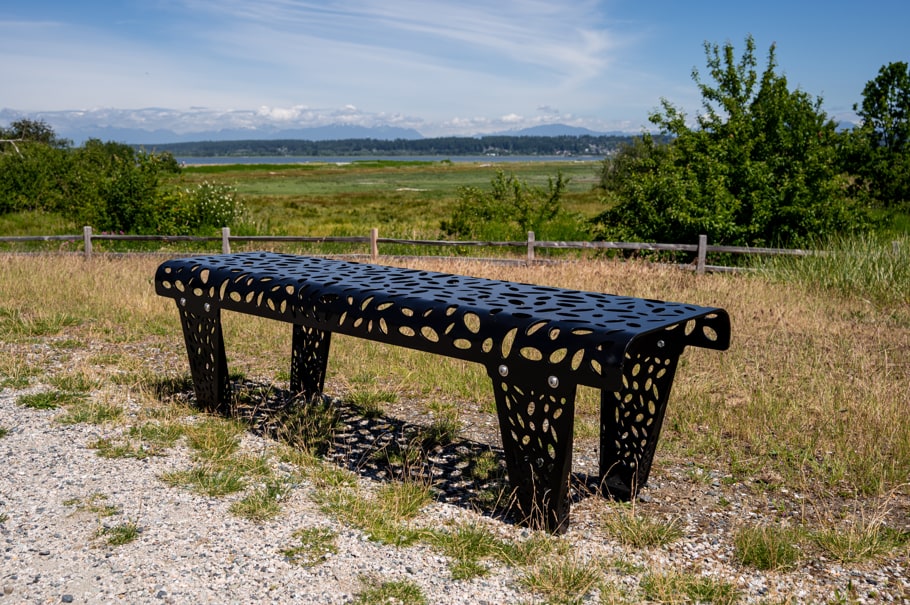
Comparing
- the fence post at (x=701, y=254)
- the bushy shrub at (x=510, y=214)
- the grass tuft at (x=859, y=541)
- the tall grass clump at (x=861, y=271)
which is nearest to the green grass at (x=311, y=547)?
the grass tuft at (x=859, y=541)

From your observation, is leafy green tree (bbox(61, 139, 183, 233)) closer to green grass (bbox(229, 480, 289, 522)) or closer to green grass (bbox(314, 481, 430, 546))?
green grass (bbox(229, 480, 289, 522))

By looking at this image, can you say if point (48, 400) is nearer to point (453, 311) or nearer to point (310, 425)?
point (310, 425)

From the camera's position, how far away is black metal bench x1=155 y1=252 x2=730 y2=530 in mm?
3467

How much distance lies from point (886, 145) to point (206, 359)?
20.9m

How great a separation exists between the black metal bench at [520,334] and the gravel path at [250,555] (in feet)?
1.22

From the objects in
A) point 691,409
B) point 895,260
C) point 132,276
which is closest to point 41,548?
point 691,409

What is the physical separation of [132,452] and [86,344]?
3.76m

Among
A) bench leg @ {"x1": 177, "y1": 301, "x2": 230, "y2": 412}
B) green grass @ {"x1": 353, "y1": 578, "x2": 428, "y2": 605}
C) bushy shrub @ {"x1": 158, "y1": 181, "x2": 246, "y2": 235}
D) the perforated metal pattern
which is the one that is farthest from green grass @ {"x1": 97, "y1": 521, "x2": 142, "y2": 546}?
bushy shrub @ {"x1": 158, "y1": 181, "x2": 246, "y2": 235}

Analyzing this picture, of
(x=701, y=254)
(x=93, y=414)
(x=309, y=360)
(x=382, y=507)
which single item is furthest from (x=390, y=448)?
(x=701, y=254)

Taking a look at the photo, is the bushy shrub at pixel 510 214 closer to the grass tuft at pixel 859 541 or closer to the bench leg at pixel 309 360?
the bench leg at pixel 309 360

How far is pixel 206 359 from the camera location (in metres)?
5.51

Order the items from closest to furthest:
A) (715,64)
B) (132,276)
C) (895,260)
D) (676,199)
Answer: (895,260), (132,276), (676,199), (715,64)

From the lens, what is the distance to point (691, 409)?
590cm

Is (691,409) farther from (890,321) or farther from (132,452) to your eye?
(890,321)
